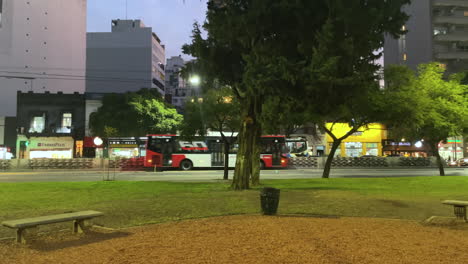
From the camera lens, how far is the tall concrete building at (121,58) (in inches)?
3031

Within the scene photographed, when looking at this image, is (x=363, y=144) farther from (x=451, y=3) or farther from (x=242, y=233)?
(x=242, y=233)

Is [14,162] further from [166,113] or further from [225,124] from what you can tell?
[225,124]

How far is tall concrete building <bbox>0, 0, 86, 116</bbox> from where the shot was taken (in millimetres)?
59125

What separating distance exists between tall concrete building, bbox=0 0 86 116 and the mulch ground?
53652 mm

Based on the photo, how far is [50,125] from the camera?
48594 millimetres

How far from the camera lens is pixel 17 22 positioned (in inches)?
2422

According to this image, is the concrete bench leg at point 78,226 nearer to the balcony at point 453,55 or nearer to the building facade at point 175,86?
the balcony at point 453,55

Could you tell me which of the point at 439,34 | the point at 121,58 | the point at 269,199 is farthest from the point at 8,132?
the point at 439,34

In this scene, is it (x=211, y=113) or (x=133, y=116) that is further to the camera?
(x=133, y=116)

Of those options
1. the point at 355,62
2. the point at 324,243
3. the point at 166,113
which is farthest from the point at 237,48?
the point at 166,113

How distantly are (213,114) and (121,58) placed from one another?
63096mm

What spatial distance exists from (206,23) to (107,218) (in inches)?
340

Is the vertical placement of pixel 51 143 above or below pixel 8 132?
below

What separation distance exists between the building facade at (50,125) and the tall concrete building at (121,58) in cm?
2735
